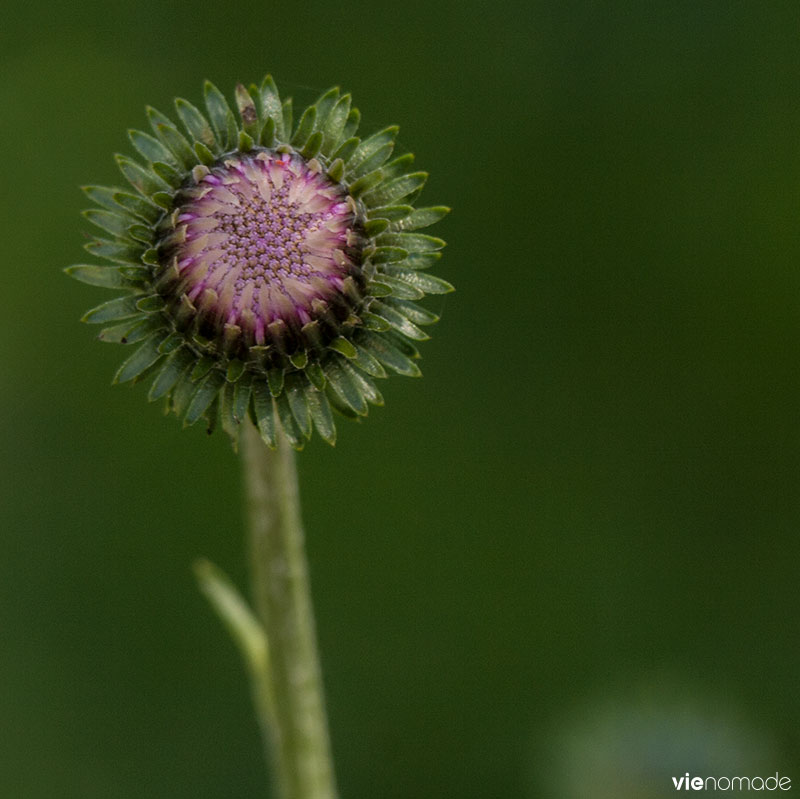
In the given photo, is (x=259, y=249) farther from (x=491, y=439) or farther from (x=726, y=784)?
(x=726, y=784)

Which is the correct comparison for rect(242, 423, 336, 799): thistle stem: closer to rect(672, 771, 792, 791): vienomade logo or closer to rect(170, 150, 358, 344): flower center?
rect(170, 150, 358, 344): flower center

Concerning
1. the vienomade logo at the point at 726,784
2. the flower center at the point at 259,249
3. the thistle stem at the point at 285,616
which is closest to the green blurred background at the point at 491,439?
the vienomade logo at the point at 726,784

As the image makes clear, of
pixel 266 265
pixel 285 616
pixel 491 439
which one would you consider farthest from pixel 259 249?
pixel 491 439

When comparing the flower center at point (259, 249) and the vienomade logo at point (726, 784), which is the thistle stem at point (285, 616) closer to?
the flower center at point (259, 249)

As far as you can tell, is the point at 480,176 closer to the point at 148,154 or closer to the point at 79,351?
the point at 79,351

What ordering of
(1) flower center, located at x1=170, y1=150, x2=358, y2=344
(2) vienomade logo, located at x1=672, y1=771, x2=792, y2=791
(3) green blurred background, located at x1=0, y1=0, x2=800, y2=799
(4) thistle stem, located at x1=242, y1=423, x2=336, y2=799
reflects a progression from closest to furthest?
(1) flower center, located at x1=170, y1=150, x2=358, y2=344 < (4) thistle stem, located at x1=242, y1=423, x2=336, y2=799 < (2) vienomade logo, located at x1=672, y1=771, x2=792, y2=791 < (3) green blurred background, located at x1=0, y1=0, x2=800, y2=799

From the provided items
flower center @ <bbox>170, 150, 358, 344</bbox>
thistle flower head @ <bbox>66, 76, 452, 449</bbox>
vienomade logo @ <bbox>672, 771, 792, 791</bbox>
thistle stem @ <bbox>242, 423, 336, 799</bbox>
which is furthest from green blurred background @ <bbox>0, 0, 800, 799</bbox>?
→ flower center @ <bbox>170, 150, 358, 344</bbox>
